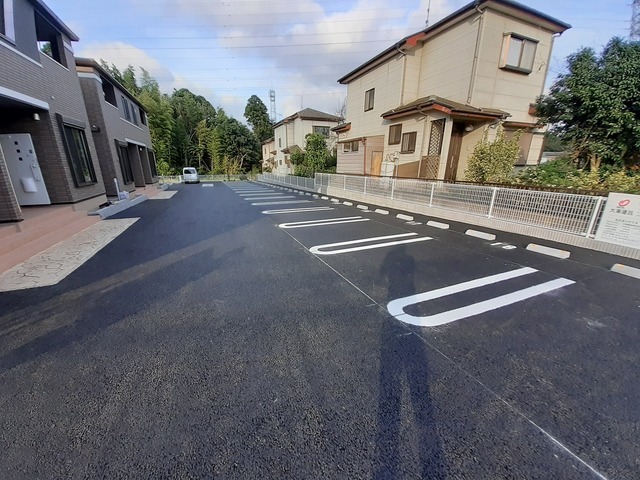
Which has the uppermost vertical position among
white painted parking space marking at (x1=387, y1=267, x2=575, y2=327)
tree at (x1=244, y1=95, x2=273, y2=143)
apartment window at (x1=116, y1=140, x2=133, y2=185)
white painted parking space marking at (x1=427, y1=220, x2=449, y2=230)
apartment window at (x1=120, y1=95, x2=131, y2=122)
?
tree at (x1=244, y1=95, x2=273, y2=143)

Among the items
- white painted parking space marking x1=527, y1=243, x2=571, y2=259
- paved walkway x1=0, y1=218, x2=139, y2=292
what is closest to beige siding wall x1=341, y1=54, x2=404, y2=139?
white painted parking space marking x1=527, y1=243, x2=571, y2=259

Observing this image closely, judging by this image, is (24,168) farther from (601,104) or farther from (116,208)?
(601,104)

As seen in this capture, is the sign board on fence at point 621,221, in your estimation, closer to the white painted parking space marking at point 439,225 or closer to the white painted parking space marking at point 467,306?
the white painted parking space marking at point 467,306

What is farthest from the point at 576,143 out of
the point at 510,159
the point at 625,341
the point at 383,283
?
the point at 383,283

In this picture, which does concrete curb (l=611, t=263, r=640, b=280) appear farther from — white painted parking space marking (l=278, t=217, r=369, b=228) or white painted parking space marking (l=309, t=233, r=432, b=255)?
white painted parking space marking (l=278, t=217, r=369, b=228)

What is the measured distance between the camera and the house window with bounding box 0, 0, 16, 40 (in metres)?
4.72

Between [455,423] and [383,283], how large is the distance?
1812 mm

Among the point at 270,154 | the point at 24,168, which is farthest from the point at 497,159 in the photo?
the point at 270,154

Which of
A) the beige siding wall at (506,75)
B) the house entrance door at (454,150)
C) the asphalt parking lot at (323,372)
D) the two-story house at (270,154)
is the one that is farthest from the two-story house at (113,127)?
the two-story house at (270,154)

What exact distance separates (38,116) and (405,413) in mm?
8923

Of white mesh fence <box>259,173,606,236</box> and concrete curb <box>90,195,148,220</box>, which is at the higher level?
white mesh fence <box>259,173,606,236</box>

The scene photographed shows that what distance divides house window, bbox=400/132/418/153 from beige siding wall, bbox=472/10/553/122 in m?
2.27

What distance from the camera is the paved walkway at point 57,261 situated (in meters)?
3.27

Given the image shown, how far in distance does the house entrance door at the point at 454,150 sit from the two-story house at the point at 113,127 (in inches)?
498
